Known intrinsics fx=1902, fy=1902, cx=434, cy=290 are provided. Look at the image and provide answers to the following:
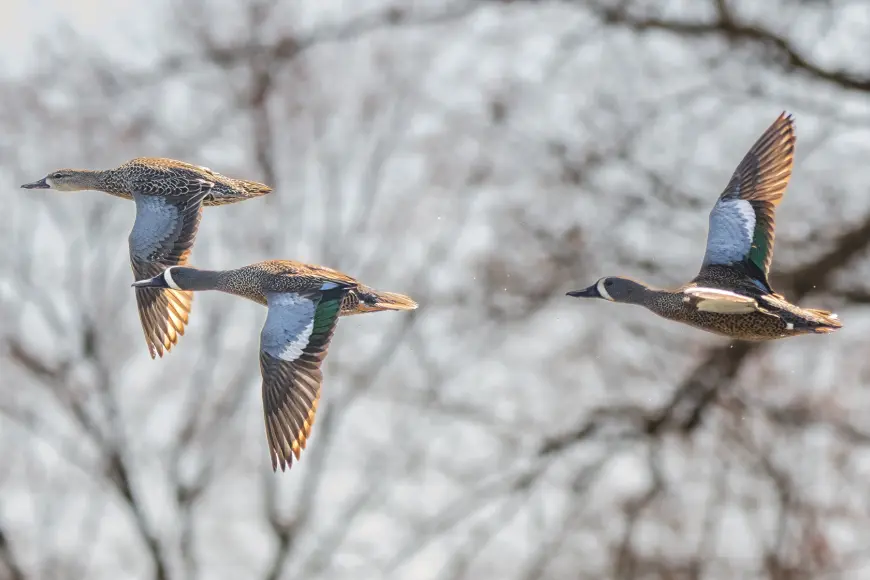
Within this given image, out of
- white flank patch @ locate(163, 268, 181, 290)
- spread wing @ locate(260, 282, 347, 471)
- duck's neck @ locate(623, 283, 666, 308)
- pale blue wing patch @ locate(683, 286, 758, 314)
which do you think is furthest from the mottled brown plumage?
pale blue wing patch @ locate(683, 286, 758, 314)

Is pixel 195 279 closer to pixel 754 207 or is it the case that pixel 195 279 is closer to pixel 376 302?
pixel 376 302

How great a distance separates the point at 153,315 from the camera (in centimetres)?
1284

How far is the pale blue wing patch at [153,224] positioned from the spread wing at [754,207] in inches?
137

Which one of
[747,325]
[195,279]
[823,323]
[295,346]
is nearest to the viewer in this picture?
[823,323]

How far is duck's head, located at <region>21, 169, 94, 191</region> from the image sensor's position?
13.5 meters

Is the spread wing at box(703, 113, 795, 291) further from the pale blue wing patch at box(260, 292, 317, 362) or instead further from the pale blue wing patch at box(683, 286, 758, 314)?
the pale blue wing patch at box(260, 292, 317, 362)

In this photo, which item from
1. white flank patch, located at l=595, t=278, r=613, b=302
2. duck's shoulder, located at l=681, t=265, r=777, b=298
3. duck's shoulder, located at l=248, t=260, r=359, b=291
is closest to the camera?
duck's shoulder, located at l=248, t=260, r=359, b=291

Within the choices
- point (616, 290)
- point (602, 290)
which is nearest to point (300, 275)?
point (602, 290)

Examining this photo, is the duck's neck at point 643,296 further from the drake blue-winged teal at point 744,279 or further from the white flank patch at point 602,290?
the white flank patch at point 602,290

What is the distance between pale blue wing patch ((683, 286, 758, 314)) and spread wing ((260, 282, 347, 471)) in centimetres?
213

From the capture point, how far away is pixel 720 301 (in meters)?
11.2

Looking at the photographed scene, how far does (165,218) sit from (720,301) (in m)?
3.70

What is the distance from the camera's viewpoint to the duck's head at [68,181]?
13.5 m

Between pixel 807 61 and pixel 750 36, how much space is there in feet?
2.21
